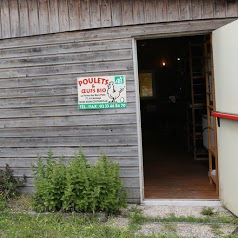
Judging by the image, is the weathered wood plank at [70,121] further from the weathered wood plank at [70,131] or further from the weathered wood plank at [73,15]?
the weathered wood plank at [73,15]

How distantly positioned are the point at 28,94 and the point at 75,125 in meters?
0.91

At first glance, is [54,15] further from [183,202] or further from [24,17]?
[183,202]

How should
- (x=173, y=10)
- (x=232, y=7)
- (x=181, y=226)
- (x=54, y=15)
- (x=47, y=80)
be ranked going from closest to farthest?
(x=181, y=226)
(x=232, y=7)
(x=173, y=10)
(x=54, y=15)
(x=47, y=80)

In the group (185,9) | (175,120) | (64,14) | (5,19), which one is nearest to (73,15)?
(64,14)

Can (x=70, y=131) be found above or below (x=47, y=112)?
below

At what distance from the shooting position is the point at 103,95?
5.21 meters

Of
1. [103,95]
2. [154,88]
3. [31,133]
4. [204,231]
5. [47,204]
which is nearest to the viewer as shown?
[204,231]

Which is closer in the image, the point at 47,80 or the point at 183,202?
the point at 183,202

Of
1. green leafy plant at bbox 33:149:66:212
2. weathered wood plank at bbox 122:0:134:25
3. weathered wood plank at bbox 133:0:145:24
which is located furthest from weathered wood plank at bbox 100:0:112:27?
green leafy plant at bbox 33:149:66:212

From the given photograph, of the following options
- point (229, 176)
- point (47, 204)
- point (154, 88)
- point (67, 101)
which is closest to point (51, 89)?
point (67, 101)

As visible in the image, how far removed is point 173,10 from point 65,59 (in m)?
1.73

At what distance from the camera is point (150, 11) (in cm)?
504

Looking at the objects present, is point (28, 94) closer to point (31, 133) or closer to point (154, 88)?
point (31, 133)

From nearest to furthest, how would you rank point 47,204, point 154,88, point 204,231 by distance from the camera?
point 204,231, point 47,204, point 154,88
